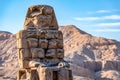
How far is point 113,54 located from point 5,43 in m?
34.4

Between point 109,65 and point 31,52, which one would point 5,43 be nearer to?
point 109,65

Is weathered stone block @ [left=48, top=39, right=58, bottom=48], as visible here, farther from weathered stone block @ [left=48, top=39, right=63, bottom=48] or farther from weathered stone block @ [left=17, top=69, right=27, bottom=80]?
weathered stone block @ [left=17, top=69, right=27, bottom=80]

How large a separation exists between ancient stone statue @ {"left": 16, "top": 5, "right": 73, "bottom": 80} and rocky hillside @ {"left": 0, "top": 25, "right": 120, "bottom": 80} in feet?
220

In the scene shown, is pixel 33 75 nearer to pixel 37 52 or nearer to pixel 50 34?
pixel 37 52

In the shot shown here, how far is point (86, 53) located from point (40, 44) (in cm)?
10236

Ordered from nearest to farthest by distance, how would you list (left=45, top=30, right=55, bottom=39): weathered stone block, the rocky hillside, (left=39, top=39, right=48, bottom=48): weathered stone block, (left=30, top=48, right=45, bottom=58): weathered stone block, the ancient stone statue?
the ancient stone statue
(left=30, top=48, right=45, bottom=58): weathered stone block
(left=39, top=39, right=48, bottom=48): weathered stone block
(left=45, top=30, right=55, bottom=39): weathered stone block
the rocky hillside

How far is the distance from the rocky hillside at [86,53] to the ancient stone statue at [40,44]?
66924 mm

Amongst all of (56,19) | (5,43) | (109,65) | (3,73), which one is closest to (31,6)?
(56,19)

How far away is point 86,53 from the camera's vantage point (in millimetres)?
119750

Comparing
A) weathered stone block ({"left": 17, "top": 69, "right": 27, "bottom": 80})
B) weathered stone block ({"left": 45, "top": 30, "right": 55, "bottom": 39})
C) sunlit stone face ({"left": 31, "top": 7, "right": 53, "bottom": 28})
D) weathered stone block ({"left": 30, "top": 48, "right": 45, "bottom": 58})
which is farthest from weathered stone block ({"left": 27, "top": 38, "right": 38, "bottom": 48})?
weathered stone block ({"left": 17, "top": 69, "right": 27, "bottom": 80})

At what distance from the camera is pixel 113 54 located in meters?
123

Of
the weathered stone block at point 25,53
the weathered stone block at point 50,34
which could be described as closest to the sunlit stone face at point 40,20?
the weathered stone block at point 50,34

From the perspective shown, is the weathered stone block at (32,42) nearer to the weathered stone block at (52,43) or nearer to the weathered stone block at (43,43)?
the weathered stone block at (43,43)

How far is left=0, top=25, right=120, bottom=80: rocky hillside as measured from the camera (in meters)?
92.8
